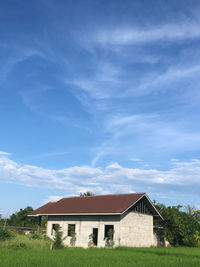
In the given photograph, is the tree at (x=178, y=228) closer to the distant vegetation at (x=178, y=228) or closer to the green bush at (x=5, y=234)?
the distant vegetation at (x=178, y=228)

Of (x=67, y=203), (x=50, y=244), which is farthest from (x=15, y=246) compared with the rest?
(x=67, y=203)

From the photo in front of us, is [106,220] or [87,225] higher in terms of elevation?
[106,220]

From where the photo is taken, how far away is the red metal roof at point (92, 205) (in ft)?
84.7

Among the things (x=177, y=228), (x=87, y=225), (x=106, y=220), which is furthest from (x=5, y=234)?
(x=177, y=228)

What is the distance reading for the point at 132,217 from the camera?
27.1 meters

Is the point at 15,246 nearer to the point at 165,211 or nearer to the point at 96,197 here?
the point at 96,197

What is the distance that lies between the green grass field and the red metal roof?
5.56 m

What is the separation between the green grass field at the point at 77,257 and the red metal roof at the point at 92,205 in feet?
18.3

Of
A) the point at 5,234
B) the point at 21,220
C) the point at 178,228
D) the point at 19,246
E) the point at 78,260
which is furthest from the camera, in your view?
the point at 21,220

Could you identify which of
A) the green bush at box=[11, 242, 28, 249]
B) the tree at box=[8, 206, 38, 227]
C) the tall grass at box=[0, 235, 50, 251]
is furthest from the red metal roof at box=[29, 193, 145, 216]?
the tree at box=[8, 206, 38, 227]

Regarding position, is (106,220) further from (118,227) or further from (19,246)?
(19,246)

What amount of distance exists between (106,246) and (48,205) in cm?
1099

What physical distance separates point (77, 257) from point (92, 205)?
1288 centimetres

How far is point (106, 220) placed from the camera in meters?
25.8
